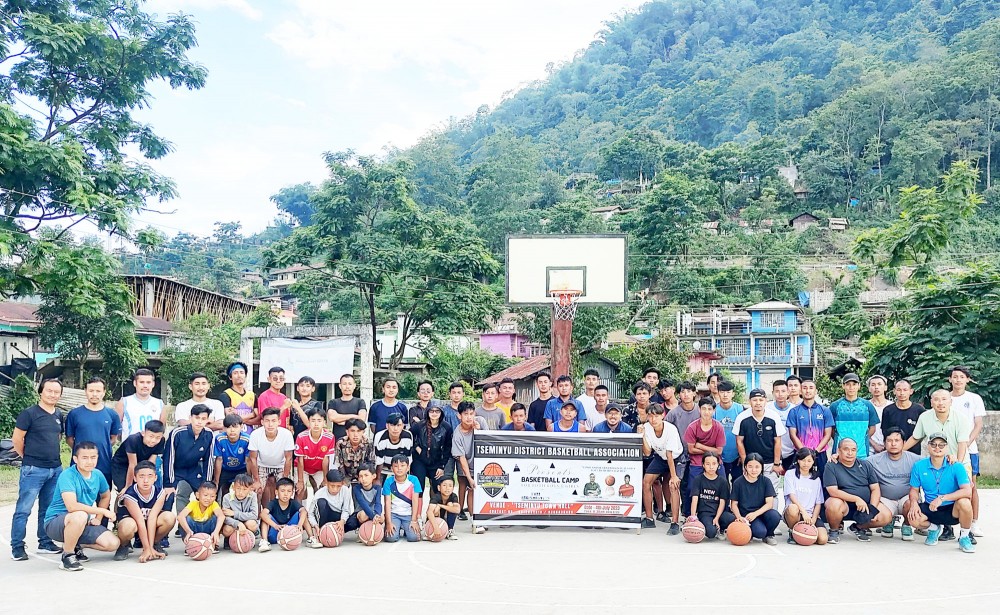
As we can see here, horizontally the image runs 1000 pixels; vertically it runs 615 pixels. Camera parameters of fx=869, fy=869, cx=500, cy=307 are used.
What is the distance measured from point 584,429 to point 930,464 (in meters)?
3.59

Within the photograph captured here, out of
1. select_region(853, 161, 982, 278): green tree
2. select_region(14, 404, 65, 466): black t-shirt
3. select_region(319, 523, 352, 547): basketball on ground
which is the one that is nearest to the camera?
select_region(14, 404, 65, 466): black t-shirt

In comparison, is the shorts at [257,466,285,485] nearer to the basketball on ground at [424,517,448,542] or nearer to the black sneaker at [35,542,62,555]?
the basketball on ground at [424,517,448,542]

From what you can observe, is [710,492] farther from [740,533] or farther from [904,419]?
[904,419]

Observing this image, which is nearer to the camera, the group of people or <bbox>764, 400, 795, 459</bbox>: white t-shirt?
the group of people

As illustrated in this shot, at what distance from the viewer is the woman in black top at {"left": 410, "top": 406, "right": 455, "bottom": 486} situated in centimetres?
944

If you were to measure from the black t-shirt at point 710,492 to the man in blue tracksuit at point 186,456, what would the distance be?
16.2ft

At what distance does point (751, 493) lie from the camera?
8.67 m

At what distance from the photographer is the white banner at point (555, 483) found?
9.48 m

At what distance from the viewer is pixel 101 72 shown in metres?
20.4

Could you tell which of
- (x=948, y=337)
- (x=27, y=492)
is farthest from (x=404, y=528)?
(x=948, y=337)

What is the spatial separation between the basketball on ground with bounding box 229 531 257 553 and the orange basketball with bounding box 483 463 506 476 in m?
2.60

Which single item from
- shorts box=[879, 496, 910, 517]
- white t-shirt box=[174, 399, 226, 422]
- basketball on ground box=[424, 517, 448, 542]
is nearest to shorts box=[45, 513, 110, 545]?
white t-shirt box=[174, 399, 226, 422]

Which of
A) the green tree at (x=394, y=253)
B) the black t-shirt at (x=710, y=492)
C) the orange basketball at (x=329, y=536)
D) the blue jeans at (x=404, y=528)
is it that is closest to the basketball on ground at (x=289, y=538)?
the orange basketball at (x=329, y=536)

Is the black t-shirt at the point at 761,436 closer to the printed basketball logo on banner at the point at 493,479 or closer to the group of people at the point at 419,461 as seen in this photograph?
the group of people at the point at 419,461
